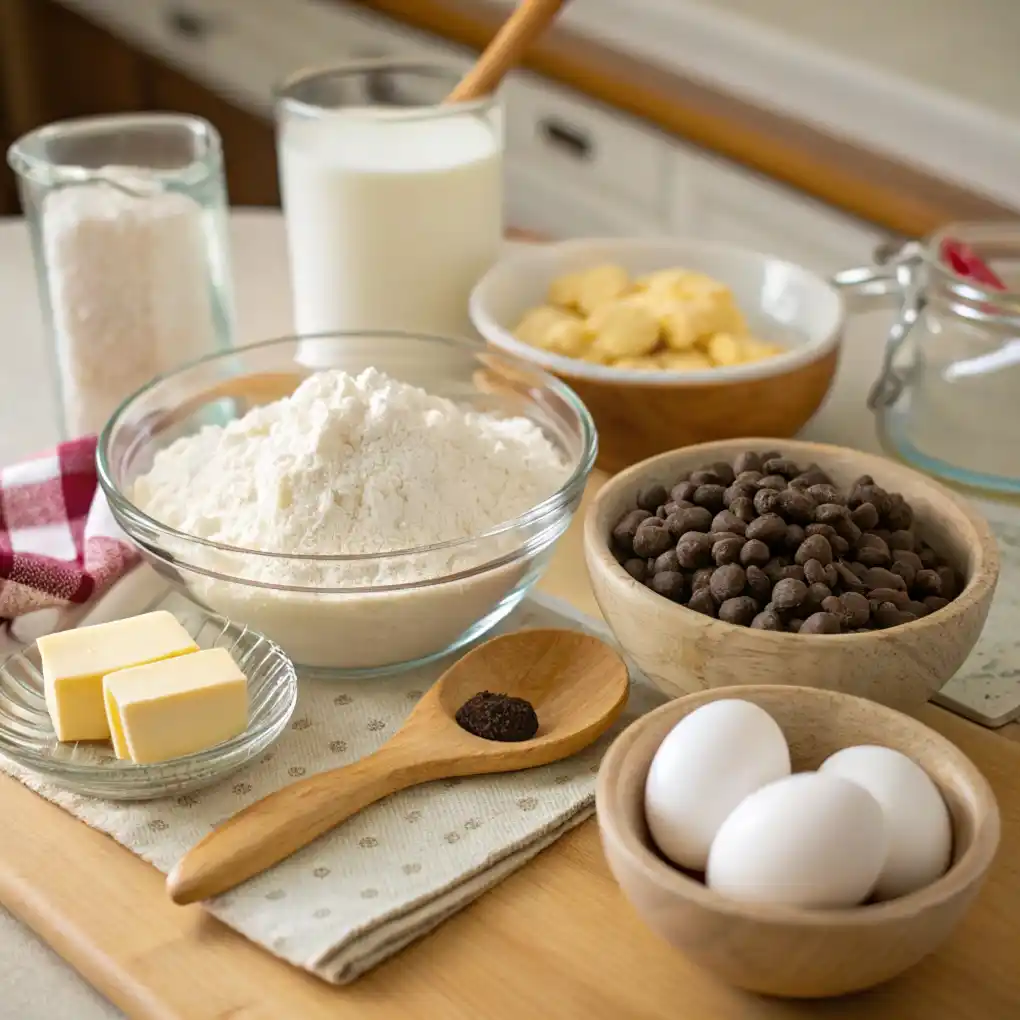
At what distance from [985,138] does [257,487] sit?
56.0 inches

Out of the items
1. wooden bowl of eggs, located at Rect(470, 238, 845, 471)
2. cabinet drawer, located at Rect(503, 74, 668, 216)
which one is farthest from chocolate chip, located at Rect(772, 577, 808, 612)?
cabinet drawer, located at Rect(503, 74, 668, 216)

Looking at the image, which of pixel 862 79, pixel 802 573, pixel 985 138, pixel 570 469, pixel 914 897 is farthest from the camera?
pixel 862 79

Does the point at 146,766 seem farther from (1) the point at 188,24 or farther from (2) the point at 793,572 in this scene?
(1) the point at 188,24

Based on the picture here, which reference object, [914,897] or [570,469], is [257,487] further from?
[914,897]

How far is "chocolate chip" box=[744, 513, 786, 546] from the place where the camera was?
0.85 metres

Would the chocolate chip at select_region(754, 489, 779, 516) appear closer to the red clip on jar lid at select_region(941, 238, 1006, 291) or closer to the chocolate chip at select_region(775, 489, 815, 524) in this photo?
the chocolate chip at select_region(775, 489, 815, 524)

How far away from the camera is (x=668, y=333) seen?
1.19m

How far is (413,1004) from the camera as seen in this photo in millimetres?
687

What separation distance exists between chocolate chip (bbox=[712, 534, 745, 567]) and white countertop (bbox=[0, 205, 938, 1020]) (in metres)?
0.45

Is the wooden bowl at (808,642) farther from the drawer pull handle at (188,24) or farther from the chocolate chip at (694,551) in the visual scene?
the drawer pull handle at (188,24)

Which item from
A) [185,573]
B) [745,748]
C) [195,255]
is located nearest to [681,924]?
[745,748]

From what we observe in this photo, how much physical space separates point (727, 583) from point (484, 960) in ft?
0.85

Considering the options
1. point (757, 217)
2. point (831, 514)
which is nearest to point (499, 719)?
point (831, 514)

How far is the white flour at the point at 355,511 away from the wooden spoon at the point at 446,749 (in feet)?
0.15
